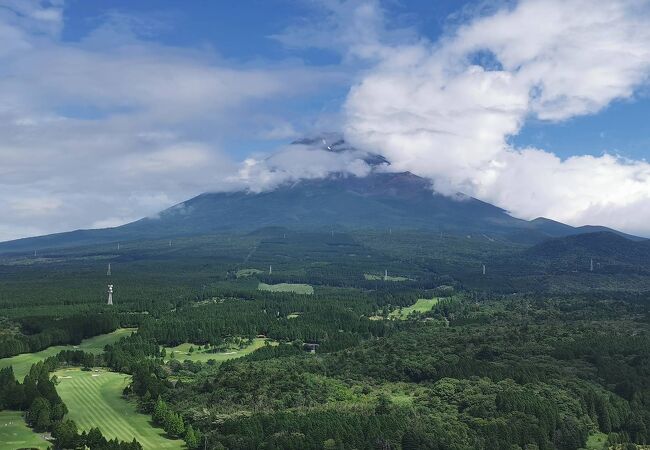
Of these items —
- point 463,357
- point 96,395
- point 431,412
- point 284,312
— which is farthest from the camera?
point 284,312

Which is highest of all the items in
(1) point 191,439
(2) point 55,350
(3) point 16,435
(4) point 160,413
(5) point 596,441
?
(2) point 55,350

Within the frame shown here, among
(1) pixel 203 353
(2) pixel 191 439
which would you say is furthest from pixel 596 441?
(1) pixel 203 353

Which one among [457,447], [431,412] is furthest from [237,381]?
[457,447]

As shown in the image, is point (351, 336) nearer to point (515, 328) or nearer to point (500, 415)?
point (515, 328)

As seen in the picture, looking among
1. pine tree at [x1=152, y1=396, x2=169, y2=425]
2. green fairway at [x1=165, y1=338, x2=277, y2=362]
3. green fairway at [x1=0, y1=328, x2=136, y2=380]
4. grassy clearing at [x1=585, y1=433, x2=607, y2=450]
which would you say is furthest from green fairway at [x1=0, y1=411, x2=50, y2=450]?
grassy clearing at [x1=585, y1=433, x2=607, y2=450]

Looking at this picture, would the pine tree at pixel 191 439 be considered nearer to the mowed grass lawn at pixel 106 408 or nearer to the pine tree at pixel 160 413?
the mowed grass lawn at pixel 106 408

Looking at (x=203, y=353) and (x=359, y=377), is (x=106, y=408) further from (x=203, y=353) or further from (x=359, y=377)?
(x=203, y=353)
